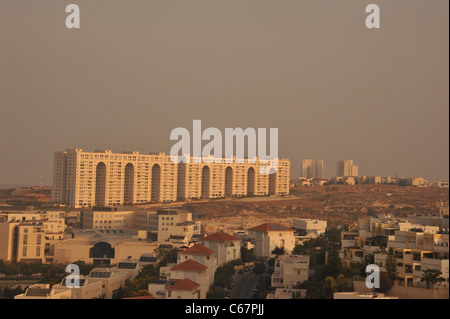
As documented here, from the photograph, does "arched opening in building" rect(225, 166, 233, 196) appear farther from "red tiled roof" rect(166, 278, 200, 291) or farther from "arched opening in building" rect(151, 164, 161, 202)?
"red tiled roof" rect(166, 278, 200, 291)

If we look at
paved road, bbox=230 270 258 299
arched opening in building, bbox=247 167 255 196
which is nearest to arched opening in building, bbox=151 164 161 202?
arched opening in building, bbox=247 167 255 196

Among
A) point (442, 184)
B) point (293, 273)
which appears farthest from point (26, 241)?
point (442, 184)

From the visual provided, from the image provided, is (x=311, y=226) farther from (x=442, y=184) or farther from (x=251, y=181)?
(x=442, y=184)

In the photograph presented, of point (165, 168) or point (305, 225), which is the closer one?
point (305, 225)

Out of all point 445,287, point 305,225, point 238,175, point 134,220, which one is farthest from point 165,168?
point 445,287

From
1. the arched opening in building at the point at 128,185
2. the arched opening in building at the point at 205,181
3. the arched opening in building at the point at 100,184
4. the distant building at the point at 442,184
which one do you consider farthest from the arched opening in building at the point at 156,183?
the distant building at the point at 442,184

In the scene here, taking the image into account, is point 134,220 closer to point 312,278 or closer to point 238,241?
point 238,241
